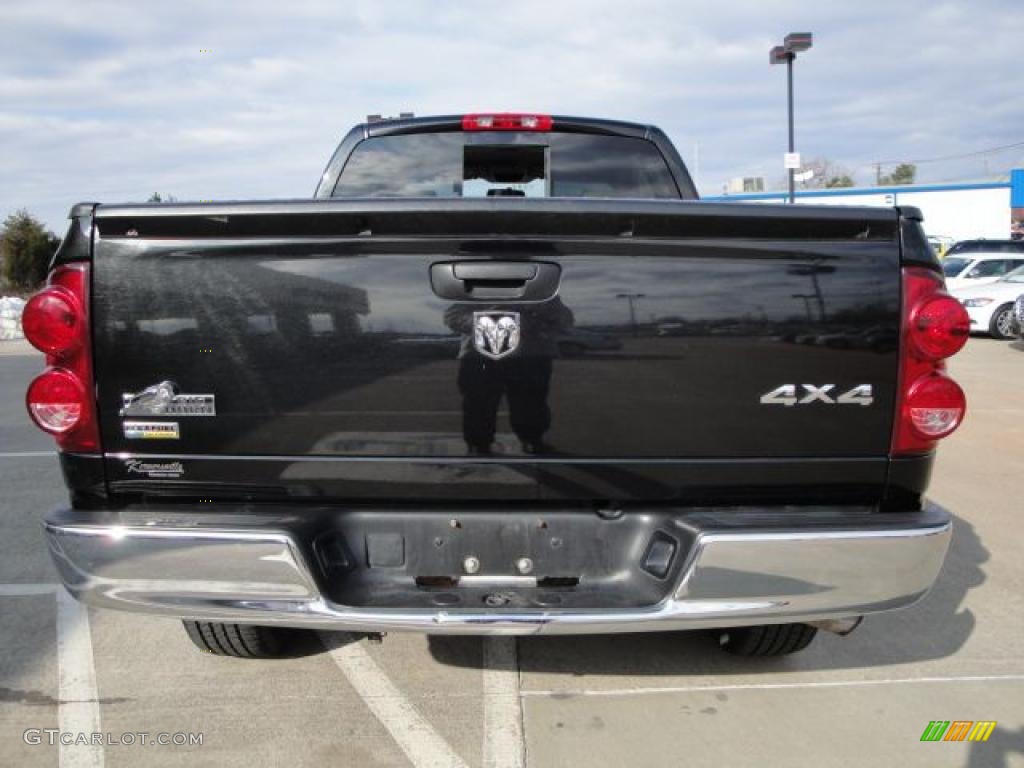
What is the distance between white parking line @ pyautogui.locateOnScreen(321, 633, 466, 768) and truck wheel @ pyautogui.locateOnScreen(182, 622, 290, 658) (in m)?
0.27

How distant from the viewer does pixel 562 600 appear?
2492 mm

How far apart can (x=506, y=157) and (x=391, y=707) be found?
2.88 m

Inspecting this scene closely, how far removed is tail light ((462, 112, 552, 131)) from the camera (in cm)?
421

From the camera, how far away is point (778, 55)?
745 inches

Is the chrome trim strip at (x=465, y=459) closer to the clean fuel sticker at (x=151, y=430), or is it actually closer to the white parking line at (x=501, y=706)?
the clean fuel sticker at (x=151, y=430)

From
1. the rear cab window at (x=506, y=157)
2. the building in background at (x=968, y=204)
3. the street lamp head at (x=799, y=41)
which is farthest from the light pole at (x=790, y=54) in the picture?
the building in background at (x=968, y=204)

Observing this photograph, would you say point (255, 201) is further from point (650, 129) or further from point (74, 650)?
point (650, 129)

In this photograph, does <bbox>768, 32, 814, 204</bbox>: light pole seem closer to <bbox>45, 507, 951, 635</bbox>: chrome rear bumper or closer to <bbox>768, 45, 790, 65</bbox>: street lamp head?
<bbox>768, 45, 790, 65</bbox>: street lamp head

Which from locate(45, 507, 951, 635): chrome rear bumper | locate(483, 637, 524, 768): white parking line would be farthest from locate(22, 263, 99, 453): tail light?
locate(483, 637, 524, 768): white parking line

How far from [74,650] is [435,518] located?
1968 millimetres

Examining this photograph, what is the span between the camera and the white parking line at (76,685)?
2768 millimetres

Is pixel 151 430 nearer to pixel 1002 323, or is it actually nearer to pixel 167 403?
pixel 167 403

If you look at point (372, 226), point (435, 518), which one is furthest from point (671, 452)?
point (372, 226)

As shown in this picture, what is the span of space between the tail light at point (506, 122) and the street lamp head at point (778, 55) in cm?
1634
